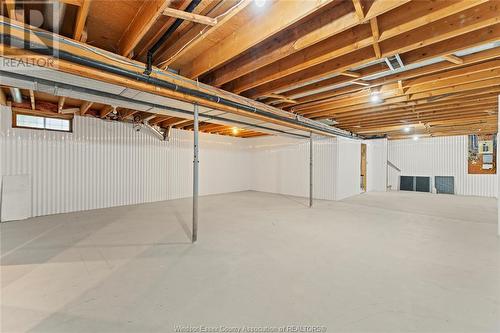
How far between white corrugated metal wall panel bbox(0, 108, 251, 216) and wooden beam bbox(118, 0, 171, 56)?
3.70m

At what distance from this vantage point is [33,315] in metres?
1.59

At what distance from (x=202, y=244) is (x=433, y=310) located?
2.48 metres

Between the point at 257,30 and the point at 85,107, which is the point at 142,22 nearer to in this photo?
the point at 257,30

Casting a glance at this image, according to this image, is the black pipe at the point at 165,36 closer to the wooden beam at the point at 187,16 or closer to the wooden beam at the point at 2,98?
the wooden beam at the point at 187,16

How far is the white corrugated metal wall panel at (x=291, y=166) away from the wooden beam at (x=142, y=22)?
19.5ft

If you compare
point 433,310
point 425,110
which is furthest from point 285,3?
point 425,110

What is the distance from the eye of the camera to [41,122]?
4641 millimetres

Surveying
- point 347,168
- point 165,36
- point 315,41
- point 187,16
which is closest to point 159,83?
point 165,36

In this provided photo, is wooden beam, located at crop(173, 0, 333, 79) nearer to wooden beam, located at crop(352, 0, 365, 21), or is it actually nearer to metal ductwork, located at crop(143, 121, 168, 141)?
wooden beam, located at crop(352, 0, 365, 21)

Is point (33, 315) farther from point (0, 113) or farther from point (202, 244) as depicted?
point (0, 113)

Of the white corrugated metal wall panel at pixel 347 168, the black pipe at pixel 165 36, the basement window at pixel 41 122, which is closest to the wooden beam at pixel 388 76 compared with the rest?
the black pipe at pixel 165 36

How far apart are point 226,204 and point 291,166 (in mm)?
3062

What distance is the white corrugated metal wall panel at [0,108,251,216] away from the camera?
14.4 feet

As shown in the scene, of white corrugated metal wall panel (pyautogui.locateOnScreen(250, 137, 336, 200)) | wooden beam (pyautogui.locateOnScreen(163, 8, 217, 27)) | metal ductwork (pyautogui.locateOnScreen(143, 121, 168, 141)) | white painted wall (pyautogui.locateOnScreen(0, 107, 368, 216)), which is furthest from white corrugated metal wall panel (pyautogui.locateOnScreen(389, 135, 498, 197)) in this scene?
wooden beam (pyautogui.locateOnScreen(163, 8, 217, 27))
